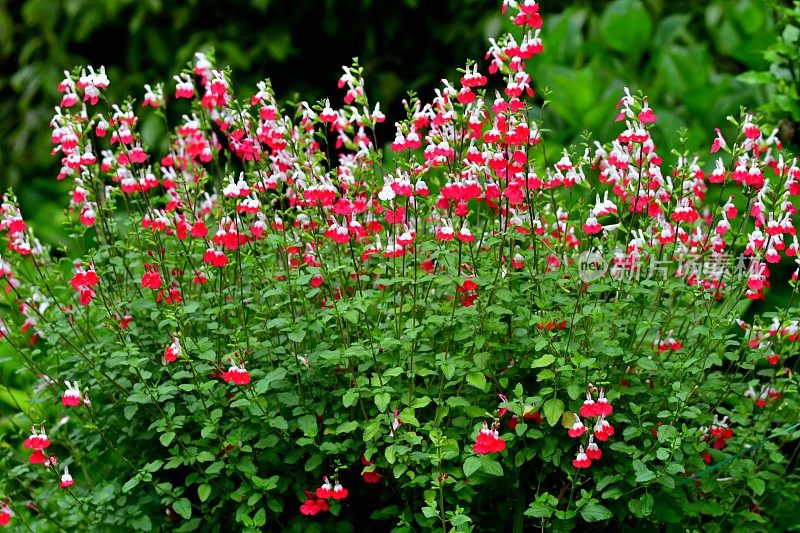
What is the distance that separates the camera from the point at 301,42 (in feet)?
21.3

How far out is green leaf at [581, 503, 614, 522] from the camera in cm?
273

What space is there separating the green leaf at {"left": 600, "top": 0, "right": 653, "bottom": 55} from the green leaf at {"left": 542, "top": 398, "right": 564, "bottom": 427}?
311cm

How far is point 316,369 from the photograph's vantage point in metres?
3.00

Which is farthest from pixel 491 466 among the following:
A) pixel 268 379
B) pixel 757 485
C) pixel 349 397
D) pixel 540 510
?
pixel 757 485

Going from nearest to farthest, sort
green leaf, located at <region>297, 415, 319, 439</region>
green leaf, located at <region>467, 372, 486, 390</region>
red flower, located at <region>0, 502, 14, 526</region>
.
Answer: green leaf, located at <region>467, 372, 486, 390</region>
green leaf, located at <region>297, 415, 319, 439</region>
red flower, located at <region>0, 502, 14, 526</region>

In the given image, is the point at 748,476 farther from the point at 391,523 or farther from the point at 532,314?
the point at 391,523

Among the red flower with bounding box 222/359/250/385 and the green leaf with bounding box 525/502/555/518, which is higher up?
the red flower with bounding box 222/359/250/385

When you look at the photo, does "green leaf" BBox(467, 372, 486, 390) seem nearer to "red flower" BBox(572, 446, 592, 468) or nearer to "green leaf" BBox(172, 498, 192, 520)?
"red flower" BBox(572, 446, 592, 468)

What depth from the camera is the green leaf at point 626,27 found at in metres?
5.27

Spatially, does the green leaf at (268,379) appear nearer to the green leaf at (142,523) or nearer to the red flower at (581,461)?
the green leaf at (142,523)

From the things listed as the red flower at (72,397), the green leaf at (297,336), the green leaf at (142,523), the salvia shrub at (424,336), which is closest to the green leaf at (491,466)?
the salvia shrub at (424,336)

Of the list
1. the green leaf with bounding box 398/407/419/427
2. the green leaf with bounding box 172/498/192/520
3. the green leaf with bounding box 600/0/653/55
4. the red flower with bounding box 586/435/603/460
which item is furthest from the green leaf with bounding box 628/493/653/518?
the green leaf with bounding box 600/0/653/55

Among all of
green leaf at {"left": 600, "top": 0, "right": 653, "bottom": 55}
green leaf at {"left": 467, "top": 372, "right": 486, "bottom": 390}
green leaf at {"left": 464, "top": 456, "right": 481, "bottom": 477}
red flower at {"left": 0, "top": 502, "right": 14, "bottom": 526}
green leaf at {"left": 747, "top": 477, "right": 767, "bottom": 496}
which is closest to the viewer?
green leaf at {"left": 464, "top": 456, "right": 481, "bottom": 477}

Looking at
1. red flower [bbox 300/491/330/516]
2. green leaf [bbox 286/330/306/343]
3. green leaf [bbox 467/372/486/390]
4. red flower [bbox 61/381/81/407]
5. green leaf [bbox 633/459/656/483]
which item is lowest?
red flower [bbox 300/491/330/516]
